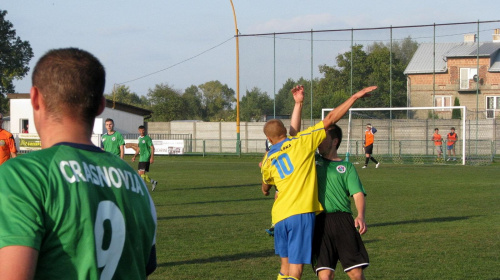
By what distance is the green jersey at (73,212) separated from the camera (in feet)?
5.68

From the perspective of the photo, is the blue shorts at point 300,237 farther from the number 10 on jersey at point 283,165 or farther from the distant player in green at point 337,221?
the number 10 on jersey at point 283,165

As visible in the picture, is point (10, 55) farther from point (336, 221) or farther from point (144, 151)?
point (336, 221)

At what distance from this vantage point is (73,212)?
71.9 inches

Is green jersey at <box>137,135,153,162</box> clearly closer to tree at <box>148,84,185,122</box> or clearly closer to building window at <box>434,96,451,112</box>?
building window at <box>434,96,451,112</box>

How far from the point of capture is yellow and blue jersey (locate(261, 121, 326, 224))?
16.8ft

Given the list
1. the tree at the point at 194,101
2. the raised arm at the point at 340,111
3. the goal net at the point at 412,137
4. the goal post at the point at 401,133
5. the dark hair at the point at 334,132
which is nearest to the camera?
the raised arm at the point at 340,111

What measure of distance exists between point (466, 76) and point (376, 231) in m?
39.0

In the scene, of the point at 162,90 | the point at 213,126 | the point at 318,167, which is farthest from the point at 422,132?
the point at 162,90

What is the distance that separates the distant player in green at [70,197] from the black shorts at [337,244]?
309 centimetres

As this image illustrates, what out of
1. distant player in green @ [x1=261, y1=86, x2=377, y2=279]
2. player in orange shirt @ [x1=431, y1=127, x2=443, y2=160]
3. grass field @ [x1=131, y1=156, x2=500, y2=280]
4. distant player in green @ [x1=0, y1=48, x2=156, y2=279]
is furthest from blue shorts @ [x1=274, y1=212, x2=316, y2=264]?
player in orange shirt @ [x1=431, y1=127, x2=443, y2=160]

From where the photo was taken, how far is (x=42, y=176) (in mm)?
1794

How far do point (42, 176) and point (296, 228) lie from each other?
3.48m

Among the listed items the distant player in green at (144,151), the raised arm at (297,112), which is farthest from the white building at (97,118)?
the raised arm at (297,112)

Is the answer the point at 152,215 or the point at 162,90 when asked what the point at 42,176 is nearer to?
the point at 152,215
